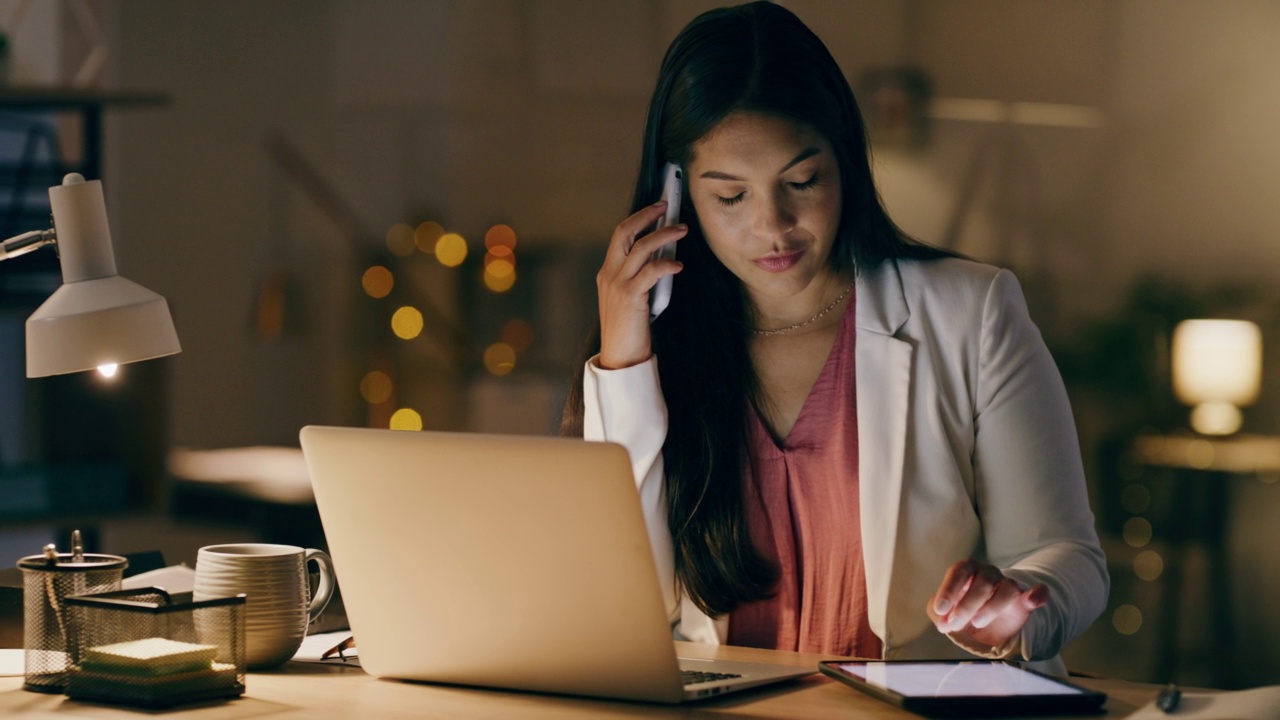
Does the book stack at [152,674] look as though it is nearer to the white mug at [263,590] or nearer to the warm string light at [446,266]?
the white mug at [263,590]

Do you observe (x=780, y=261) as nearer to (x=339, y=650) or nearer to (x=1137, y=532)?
(x=339, y=650)

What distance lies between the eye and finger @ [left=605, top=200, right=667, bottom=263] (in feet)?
0.59

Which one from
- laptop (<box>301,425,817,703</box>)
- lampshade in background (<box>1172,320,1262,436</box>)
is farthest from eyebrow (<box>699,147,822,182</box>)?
lampshade in background (<box>1172,320,1262,436</box>)

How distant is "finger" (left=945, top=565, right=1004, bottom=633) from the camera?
1.11 m

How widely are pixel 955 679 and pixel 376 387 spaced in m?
3.48

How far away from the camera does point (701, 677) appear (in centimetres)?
118

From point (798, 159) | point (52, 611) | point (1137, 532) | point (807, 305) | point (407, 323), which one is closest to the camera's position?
point (52, 611)

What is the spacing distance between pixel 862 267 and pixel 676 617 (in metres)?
0.49

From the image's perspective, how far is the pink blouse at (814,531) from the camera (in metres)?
1.58

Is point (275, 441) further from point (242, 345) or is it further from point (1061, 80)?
point (1061, 80)

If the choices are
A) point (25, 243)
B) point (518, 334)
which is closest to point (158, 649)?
point (25, 243)

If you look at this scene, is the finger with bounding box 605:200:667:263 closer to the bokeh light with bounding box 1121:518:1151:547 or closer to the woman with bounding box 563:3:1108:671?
the woman with bounding box 563:3:1108:671

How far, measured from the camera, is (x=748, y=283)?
1.68m

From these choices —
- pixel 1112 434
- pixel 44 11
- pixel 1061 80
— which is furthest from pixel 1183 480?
pixel 44 11
